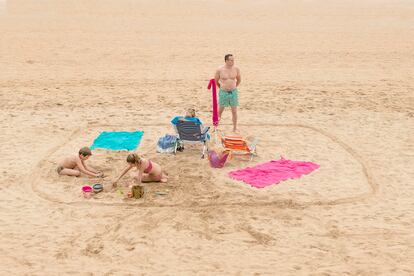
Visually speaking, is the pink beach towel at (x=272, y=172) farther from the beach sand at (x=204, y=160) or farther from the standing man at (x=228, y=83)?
the standing man at (x=228, y=83)

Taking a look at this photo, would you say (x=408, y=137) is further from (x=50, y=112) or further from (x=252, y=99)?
(x=50, y=112)

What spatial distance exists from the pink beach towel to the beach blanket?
Result: 2.72 metres

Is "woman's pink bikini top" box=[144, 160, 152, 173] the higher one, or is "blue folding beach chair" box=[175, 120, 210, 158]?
"blue folding beach chair" box=[175, 120, 210, 158]

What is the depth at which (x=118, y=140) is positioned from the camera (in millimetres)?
12273

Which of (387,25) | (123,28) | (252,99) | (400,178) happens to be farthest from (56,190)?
(387,25)

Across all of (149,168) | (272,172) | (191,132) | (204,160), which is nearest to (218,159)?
(204,160)

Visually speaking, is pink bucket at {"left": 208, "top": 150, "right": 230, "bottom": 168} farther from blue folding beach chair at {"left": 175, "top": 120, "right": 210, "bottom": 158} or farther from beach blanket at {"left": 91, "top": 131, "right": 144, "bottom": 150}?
beach blanket at {"left": 91, "top": 131, "right": 144, "bottom": 150}

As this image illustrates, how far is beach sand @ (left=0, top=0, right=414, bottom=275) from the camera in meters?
7.75

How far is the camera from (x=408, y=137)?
12727 millimetres

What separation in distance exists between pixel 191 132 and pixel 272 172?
1.88m

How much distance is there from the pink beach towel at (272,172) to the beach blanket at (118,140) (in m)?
2.72

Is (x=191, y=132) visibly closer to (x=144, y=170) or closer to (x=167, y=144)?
(x=167, y=144)

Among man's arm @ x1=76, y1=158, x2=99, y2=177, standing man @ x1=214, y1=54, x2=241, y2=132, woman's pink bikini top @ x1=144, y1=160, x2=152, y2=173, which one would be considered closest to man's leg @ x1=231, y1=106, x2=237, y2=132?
standing man @ x1=214, y1=54, x2=241, y2=132

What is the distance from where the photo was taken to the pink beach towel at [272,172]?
33.2 ft
